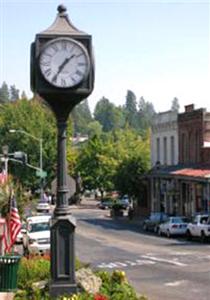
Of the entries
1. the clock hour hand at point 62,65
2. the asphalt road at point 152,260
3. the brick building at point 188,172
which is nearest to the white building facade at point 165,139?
the brick building at point 188,172

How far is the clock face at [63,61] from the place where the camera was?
33.4 feet

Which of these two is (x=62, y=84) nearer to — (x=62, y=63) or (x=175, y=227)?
(x=62, y=63)

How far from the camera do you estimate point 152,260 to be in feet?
92.4

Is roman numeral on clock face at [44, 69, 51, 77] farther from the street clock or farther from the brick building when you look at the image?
the brick building

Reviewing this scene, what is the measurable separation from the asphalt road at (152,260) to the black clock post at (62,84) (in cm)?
754

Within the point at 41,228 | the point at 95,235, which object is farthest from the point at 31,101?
the point at 41,228

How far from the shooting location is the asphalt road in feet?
63.6

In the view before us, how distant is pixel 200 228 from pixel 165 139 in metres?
23.6

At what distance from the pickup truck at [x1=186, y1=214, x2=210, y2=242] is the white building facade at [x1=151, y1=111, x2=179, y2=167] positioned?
18503 millimetres

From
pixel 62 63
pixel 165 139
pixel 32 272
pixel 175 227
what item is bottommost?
pixel 175 227

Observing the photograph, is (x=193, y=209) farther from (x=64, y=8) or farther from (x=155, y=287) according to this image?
(x=64, y=8)

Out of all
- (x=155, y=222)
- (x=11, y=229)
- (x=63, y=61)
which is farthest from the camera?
(x=155, y=222)

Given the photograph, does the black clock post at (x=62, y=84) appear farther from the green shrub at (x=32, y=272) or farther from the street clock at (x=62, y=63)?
the green shrub at (x=32, y=272)

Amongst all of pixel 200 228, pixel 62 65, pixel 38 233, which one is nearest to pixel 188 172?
pixel 200 228
